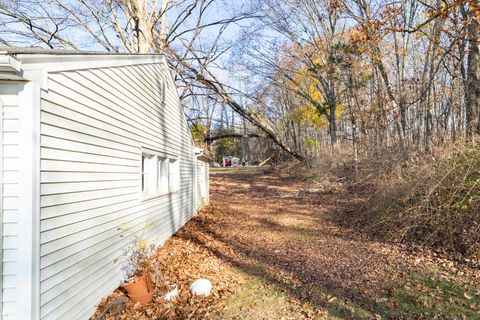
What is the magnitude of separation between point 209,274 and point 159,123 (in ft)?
13.4

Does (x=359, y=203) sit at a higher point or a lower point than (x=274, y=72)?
lower

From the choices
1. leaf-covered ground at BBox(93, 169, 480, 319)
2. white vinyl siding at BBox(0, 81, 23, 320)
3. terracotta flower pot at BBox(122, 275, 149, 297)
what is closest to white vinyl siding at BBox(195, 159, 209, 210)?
leaf-covered ground at BBox(93, 169, 480, 319)

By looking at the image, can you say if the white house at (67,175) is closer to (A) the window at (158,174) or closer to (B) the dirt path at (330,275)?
(A) the window at (158,174)

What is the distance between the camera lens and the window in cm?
670

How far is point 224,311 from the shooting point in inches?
161

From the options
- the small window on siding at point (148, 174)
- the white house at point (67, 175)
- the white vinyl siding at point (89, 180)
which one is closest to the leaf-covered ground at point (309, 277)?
the white vinyl siding at point (89, 180)

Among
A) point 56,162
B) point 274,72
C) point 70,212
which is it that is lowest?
point 70,212

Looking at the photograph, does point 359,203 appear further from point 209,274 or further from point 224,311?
point 224,311

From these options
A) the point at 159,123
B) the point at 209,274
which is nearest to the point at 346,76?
the point at 159,123

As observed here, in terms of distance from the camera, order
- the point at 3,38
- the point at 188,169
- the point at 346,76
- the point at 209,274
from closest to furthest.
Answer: the point at 209,274, the point at 188,169, the point at 3,38, the point at 346,76

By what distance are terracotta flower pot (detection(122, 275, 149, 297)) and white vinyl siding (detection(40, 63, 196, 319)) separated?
15.2 inches

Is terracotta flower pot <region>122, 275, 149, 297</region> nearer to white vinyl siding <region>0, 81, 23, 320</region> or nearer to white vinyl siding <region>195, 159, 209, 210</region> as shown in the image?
white vinyl siding <region>0, 81, 23, 320</region>

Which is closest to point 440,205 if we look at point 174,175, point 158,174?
point 158,174

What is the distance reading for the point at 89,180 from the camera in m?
3.99
